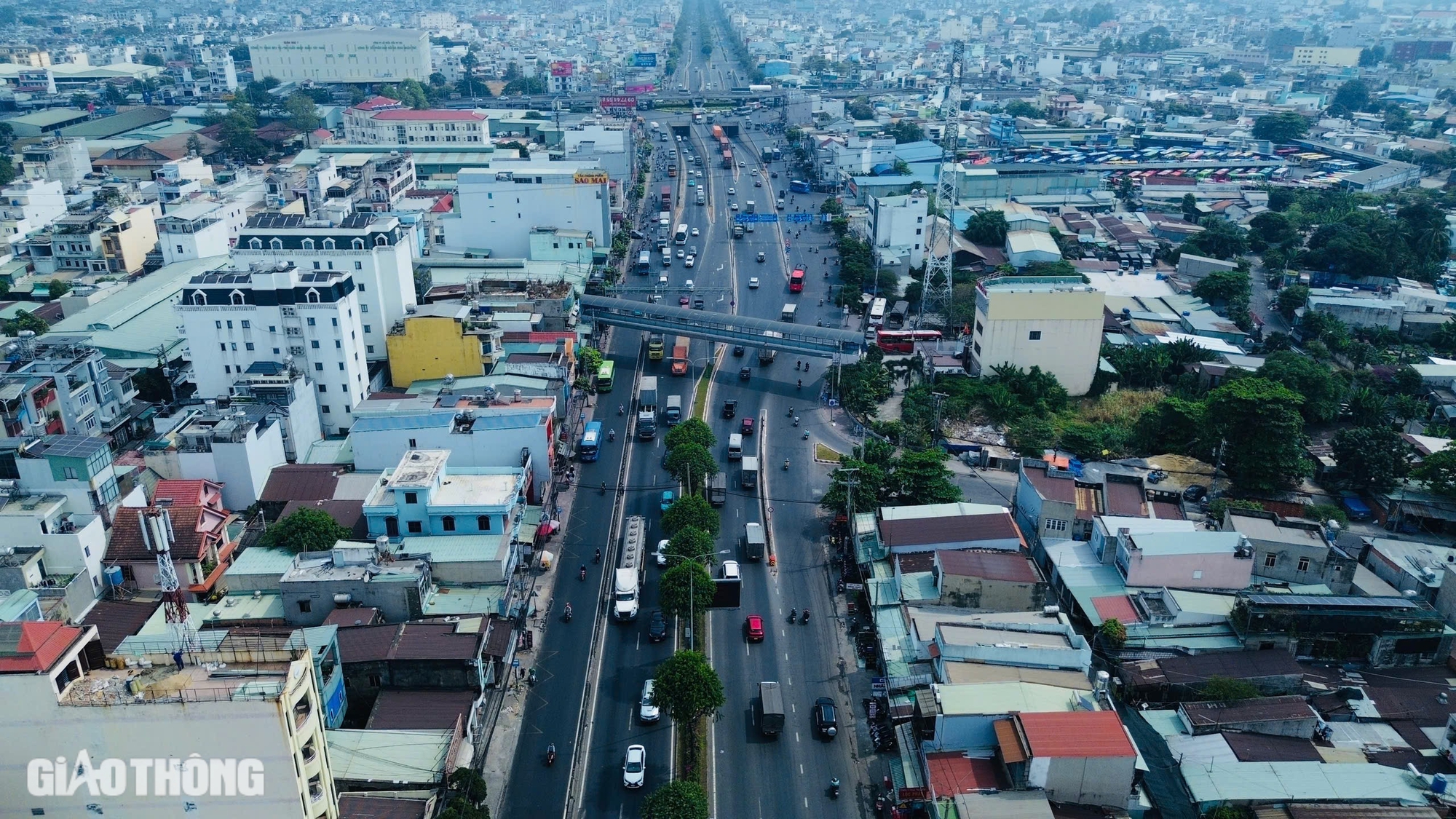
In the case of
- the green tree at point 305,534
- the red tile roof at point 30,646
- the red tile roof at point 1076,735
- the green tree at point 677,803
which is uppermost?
the red tile roof at point 30,646

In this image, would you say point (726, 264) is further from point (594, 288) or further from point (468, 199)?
point (468, 199)

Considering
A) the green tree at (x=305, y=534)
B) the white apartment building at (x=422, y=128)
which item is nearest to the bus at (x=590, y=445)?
the green tree at (x=305, y=534)

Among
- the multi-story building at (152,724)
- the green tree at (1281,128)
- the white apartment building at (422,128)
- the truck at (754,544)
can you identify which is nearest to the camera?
the multi-story building at (152,724)

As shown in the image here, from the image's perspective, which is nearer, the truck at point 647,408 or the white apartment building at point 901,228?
the truck at point 647,408

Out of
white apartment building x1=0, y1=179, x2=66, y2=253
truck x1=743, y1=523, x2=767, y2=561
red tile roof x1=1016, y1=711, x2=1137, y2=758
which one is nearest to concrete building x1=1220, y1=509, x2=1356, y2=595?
red tile roof x1=1016, y1=711, x2=1137, y2=758

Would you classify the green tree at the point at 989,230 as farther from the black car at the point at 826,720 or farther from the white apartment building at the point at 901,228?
the black car at the point at 826,720

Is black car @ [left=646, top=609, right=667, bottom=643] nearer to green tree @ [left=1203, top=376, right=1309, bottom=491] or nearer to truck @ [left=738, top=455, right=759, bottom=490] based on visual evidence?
truck @ [left=738, top=455, right=759, bottom=490]

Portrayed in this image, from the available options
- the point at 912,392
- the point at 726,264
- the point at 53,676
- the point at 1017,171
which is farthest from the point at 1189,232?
the point at 53,676

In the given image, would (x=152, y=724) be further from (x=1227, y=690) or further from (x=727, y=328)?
(x=727, y=328)
